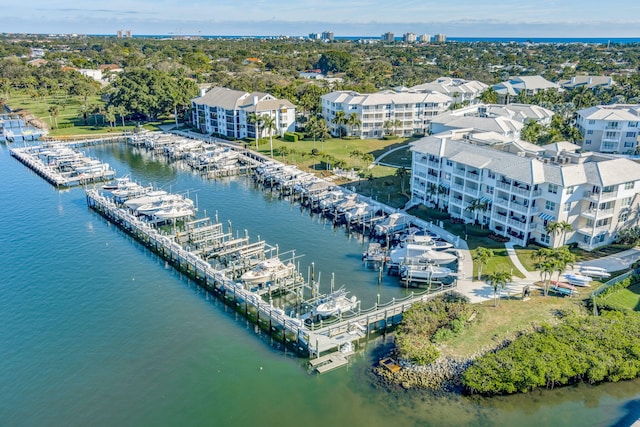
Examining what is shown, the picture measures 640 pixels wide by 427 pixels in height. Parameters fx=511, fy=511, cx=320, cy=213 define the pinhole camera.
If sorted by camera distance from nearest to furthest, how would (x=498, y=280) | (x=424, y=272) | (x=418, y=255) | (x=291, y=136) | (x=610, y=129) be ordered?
(x=498, y=280)
(x=424, y=272)
(x=418, y=255)
(x=610, y=129)
(x=291, y=136)

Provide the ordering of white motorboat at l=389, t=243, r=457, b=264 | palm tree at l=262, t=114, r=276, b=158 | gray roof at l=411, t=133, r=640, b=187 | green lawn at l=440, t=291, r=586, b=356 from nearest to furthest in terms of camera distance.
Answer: green lawn at l=440, t=291, r=586, b=356
white motorboat at l=389, t=243, r=457, b=264
gray roof at l=411, t=133, r=640, b=187
palm tree at l=262, t=114, r=276, b=158

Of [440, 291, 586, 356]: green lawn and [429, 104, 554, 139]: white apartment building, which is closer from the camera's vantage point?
[440, 291, 586, 356]: green lawn

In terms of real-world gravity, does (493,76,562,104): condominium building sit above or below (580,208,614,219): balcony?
above

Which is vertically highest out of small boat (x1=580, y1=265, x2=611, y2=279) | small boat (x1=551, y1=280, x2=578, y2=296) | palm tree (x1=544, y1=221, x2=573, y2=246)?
palm tree (x1=544, y1=221, x2=573, y2=246)

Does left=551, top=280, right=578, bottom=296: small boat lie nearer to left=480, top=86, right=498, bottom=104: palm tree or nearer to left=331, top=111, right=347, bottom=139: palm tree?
left=331, top=111, right=347, bottom=139: palm tree

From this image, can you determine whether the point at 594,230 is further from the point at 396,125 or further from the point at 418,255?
the point at 396,125

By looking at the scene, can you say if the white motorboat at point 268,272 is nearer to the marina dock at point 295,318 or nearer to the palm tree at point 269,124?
the marina dock at point 295,318

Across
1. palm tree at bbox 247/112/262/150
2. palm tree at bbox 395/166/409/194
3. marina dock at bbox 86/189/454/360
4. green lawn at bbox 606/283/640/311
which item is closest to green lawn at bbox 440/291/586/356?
green lawn at bbox 606/283/640/311

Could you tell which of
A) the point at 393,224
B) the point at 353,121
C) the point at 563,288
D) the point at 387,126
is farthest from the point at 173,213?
the point at 387,126
